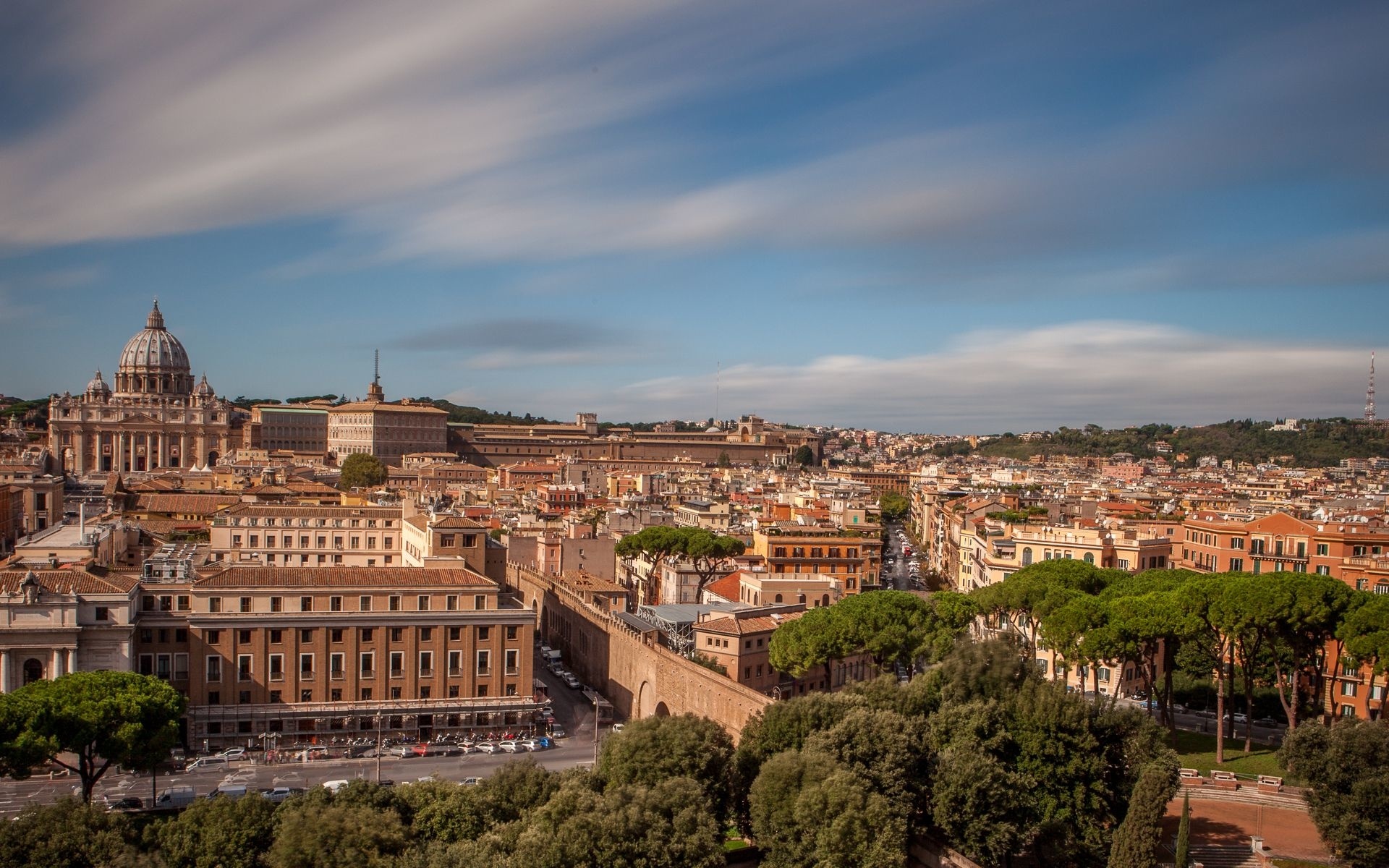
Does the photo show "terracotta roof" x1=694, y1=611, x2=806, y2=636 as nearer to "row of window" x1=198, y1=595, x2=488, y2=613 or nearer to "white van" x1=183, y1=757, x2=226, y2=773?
"row of window" x1=198, y1=595, x2=488, y2=613

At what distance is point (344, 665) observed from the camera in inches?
1341

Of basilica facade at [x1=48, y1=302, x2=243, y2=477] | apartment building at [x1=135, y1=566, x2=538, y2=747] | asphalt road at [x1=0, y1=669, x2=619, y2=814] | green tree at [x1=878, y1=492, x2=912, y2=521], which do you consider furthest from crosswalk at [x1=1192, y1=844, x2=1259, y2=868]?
basilica facade at [x1=48, y1=302, x2=243, y2=477]

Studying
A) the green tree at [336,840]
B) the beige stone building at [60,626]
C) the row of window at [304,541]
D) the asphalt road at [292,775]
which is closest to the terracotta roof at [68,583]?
the beige stone building at [60,626]

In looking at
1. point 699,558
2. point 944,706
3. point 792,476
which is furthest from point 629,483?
point 944,706

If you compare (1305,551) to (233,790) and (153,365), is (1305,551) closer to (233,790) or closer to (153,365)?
(233,790)

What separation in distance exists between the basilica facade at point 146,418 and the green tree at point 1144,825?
109 meters

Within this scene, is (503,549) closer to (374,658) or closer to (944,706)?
(374,658)

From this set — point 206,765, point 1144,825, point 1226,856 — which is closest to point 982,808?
point 1144,825

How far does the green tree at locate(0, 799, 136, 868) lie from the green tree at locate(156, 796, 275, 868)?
3.02ft

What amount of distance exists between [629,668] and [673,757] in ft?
48.0

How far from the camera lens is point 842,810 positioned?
70.7 feet

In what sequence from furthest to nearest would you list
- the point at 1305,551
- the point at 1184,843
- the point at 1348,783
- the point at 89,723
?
the point at 1305,551 → the point at 89,723 → the point at 1348,783 → the point at 1184,843

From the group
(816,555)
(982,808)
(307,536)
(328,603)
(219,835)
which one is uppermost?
(307,536)

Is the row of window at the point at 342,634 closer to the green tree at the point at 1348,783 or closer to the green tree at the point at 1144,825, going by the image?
the green tree at the point at 1144,825
